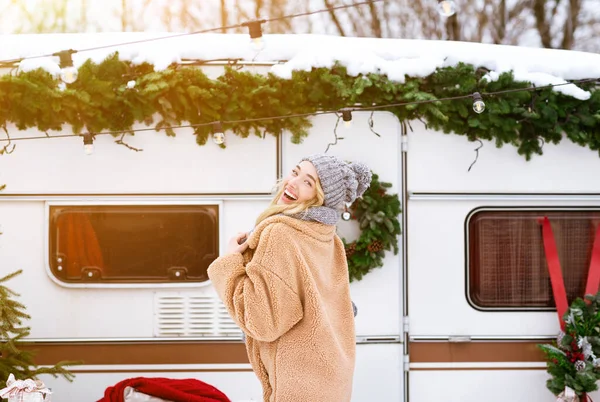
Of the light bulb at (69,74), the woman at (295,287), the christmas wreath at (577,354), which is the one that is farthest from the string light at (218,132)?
the christmas wreath at (577,354)

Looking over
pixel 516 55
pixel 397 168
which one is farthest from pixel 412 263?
pixel 516 55

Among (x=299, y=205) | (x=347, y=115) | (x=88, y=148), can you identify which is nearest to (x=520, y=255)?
(x=347, y=115)

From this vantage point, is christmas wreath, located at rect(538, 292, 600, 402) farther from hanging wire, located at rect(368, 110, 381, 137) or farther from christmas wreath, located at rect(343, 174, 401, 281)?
hanging wire, located at rect(368, 110, 381, 137)

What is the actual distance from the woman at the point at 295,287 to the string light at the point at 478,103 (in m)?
1.45

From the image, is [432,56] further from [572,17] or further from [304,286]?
[572,17]

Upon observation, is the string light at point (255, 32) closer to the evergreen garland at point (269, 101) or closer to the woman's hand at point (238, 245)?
the evergreen garland at point (269, 101)

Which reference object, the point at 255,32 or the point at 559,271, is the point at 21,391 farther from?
the point at 559,271

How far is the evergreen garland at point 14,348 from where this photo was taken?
13.1 feet

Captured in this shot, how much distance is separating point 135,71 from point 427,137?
1.96m

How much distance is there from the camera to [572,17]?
1446 centimetres

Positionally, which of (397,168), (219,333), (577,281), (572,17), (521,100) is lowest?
(219,333)

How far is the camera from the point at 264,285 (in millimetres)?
2658

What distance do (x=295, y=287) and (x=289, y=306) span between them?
8cm

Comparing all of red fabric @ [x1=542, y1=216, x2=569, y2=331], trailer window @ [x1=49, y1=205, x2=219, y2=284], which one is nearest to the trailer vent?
trailer window @ [x1=49, y1=205, x2=219, y2=284]
